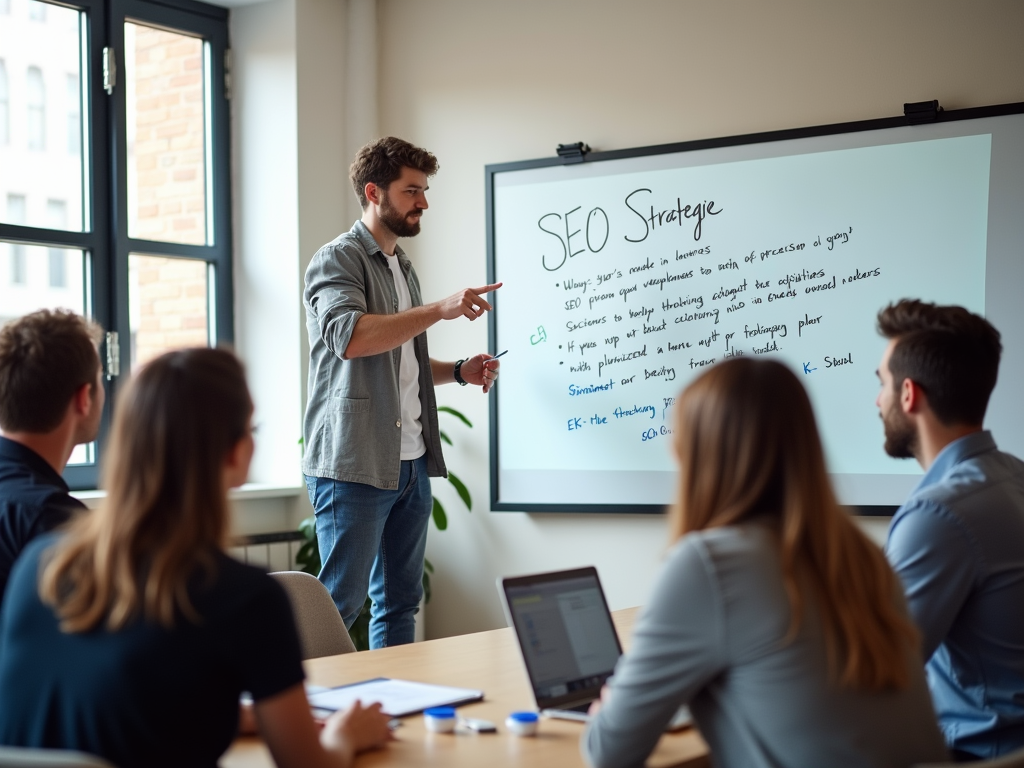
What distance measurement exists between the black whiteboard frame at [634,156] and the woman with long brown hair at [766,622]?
2.32 meters

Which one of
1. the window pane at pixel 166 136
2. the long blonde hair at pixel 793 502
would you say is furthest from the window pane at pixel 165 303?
the long blonde hair at pixel 793 502

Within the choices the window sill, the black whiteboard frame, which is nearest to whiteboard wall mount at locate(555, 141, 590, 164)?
the black whiteboard frame

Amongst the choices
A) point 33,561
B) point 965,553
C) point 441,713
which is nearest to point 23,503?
point 33,561

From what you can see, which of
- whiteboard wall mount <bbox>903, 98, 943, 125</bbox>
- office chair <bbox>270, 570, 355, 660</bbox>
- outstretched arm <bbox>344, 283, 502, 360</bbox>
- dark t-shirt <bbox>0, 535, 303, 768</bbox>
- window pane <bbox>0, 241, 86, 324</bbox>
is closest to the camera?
dark t-shirt <bbox>0, 535, 303, 768</bbox>

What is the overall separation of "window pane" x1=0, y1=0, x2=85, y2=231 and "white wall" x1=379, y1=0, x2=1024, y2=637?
3.89 ft

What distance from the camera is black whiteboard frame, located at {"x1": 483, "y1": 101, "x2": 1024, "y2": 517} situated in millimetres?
3359

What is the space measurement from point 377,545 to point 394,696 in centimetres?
132

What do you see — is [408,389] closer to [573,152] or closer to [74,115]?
[573,152]

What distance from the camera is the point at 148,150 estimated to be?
4.17 metres

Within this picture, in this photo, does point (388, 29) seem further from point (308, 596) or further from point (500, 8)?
point (308, 596)

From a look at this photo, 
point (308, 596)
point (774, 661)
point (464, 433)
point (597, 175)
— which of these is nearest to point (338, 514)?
point (308, 596)

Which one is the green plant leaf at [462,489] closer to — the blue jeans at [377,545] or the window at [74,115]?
the blue jeans at [377,545]

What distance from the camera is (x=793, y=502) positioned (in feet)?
4.11

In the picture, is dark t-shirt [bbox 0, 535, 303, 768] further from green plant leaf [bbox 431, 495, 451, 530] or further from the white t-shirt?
green plant leaf [bbox 431, 495, 451, 530]
